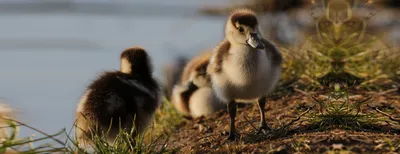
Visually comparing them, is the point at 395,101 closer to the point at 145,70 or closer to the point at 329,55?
the point at 329,55

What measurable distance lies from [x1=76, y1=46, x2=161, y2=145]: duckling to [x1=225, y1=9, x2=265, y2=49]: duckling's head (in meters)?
0.86

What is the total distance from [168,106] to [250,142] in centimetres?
275

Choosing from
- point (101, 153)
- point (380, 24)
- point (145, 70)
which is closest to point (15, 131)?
point (101, 153)

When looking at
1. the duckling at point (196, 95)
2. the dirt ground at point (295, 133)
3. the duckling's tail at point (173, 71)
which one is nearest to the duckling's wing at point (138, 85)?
the dirt ground at point (295, 133)

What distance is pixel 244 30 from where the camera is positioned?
5.57 meters

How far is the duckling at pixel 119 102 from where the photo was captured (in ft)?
18.9

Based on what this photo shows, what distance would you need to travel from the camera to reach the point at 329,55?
714 centimetres

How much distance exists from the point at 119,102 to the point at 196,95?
6.75 feet

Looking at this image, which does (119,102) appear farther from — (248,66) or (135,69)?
(248,66)

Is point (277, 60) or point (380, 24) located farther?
point (380, 24)

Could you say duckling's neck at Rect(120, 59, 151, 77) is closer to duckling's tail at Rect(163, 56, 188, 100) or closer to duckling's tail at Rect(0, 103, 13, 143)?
duckling's tail at Rect(0, 103, 13, 143)

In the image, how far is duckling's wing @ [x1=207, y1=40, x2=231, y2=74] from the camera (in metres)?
5.82

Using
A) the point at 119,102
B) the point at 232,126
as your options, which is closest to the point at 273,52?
the point at 232,126

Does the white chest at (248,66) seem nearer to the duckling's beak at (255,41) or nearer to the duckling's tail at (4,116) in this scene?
the duckling's beak at (255,41)
